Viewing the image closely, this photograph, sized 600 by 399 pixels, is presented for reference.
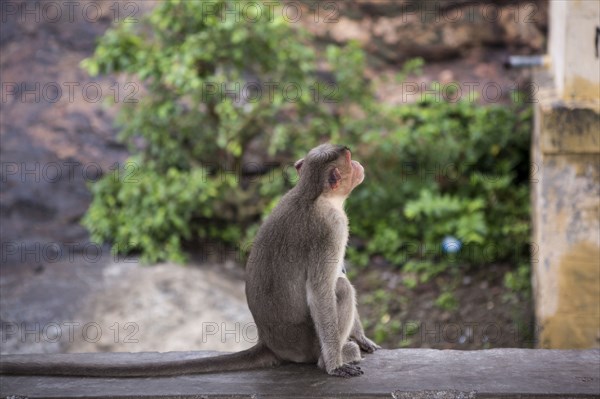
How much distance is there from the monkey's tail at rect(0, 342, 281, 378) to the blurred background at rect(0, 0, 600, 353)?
2.30 meters

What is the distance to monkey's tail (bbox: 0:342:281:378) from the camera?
3824 millimetres

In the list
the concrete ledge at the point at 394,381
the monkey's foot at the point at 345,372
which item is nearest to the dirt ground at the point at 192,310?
the concrete ledge at the point at 394,381

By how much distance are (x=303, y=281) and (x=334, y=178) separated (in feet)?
1.54

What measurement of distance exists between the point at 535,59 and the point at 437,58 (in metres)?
2.58

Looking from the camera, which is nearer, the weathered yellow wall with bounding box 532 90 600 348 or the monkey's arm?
the monkey's arm

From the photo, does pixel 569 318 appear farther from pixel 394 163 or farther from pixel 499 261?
pixel 394 163

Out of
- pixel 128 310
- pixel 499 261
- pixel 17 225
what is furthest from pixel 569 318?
pixel 17 225

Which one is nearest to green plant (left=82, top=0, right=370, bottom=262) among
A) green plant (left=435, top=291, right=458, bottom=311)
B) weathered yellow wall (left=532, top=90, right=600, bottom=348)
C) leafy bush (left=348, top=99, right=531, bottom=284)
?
leafy bush (left=348, top=99, right=531, bottom=284)

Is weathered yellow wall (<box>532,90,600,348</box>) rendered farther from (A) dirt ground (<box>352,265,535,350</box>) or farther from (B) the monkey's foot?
(B) the monkey's foot

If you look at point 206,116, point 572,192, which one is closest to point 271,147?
point 206,116

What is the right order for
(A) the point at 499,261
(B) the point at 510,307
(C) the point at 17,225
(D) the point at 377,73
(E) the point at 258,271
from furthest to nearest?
1. (D) the point at 377,73
2. (C) the point at 17,225
3. (A) the point at 499,261
4. (B) the point at 510,307
5. (E) the point at 258,271

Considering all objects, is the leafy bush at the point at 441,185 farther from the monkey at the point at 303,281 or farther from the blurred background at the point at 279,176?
the monkey at the point at 303,281

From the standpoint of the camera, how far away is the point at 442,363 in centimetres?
397

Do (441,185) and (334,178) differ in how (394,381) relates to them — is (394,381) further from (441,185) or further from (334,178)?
(441,185)
